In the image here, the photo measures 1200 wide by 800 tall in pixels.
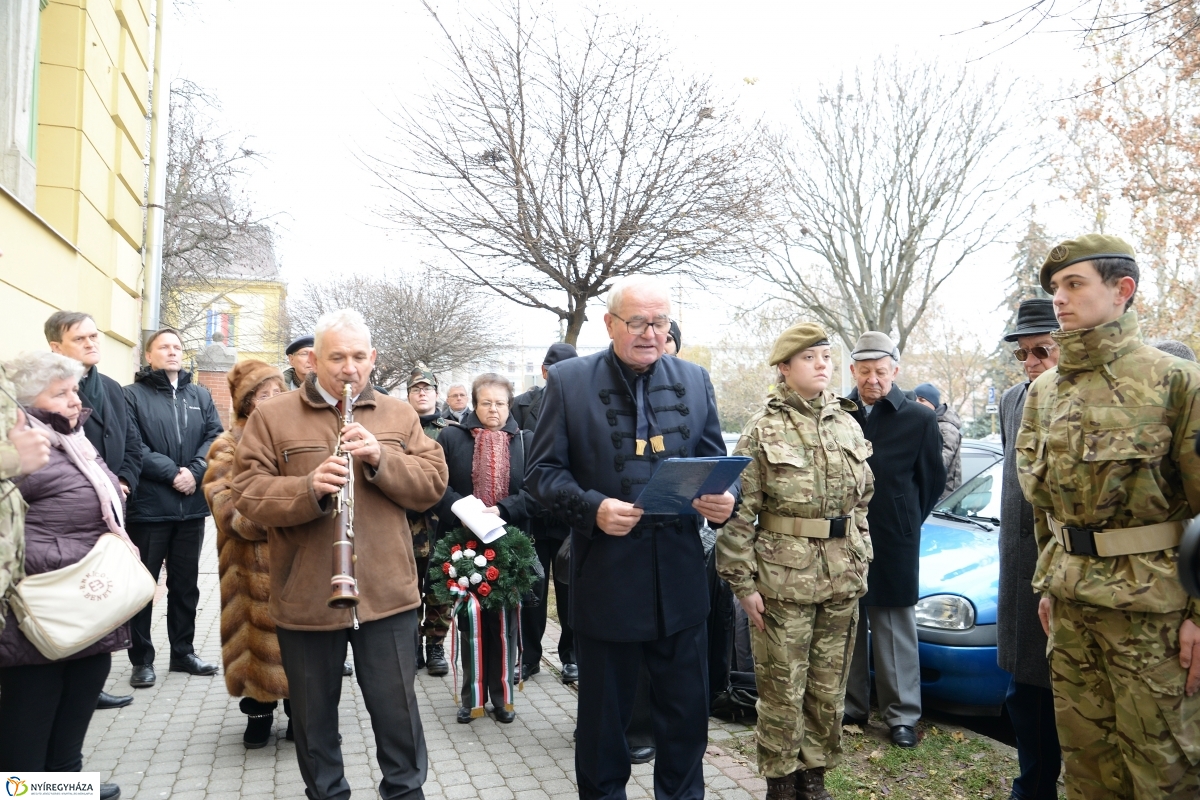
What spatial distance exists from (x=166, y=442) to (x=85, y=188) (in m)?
2.89

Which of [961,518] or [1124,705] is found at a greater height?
[961,518]

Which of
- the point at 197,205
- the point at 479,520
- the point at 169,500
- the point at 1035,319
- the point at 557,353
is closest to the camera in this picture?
the point at 1035,319

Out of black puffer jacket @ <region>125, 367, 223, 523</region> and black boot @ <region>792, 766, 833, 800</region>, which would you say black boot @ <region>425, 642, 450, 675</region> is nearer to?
black puffer jacket @ <region>125, 367, 223, 523</region>

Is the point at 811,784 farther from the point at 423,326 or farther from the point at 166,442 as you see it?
the point at 423,326

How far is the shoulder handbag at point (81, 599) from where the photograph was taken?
11.3 feet

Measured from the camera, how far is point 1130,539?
9.60 feet

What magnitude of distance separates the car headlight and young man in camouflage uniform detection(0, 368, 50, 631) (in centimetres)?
450

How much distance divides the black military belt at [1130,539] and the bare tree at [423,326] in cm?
2694

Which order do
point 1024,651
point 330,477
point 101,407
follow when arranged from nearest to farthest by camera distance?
point 330,477
point 1024,651
point 101,407

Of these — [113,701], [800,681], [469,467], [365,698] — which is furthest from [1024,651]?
[113,701]

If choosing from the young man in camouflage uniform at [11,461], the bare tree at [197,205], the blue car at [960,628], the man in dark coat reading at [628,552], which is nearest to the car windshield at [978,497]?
the blue car at [960,628]

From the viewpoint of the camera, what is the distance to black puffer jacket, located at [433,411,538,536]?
6.08 meters

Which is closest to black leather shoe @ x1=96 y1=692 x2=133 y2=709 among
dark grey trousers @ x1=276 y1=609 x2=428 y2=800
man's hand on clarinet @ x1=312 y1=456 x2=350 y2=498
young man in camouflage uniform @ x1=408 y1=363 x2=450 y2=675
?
young man in camouflage uniform @ x1=408 y1=363 x2=450 y2=675

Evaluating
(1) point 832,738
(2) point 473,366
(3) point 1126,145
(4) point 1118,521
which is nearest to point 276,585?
(1) point 832,738
